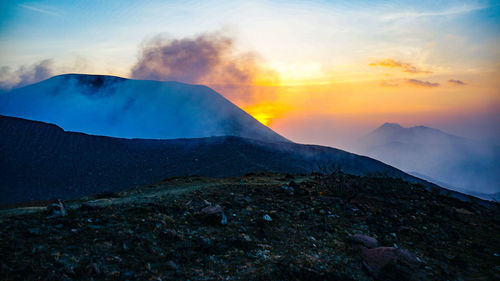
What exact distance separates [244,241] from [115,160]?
22854 millimetres

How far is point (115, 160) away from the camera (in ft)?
82.4

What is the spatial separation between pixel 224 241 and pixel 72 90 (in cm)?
4685

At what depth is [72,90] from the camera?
1689 inches

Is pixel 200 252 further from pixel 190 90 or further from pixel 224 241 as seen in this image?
pixel 190 90

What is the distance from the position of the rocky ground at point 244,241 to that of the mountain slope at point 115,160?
1152 centimetres

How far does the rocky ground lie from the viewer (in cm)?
442

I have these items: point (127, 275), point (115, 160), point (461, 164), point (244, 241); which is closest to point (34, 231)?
point (127, 275)

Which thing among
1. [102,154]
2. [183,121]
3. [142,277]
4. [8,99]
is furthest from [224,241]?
[8,99]

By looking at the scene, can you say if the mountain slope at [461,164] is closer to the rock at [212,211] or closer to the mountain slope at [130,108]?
the mountain slope at [130,108]

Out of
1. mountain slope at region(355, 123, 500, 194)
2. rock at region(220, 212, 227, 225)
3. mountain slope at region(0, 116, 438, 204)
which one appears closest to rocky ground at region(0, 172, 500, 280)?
rock at region(220, 212, 227, 225)

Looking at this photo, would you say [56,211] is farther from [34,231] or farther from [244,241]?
[244,241]

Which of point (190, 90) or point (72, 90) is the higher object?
point (190, 90)

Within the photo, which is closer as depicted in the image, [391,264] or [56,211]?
[391,264]

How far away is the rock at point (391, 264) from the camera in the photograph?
4.89 meters
